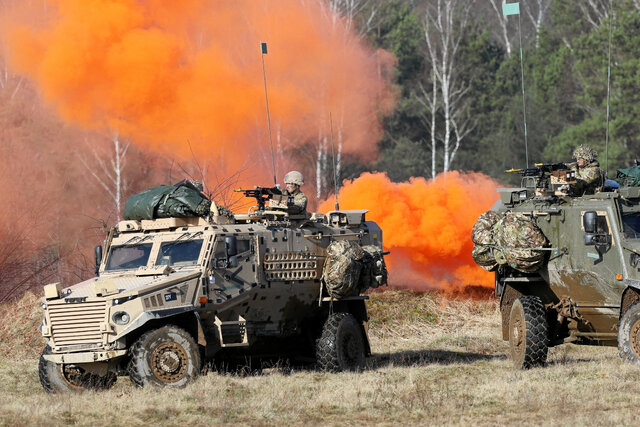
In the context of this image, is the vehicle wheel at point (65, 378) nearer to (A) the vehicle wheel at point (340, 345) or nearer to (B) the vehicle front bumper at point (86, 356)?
(B) the vehicle front bumper at point (86, 356)

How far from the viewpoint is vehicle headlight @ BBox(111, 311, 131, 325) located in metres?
15.4

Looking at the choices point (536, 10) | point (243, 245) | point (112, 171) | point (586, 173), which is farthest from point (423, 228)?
point (536, 10)

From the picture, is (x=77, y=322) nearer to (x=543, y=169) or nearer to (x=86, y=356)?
(x=86, y=356)

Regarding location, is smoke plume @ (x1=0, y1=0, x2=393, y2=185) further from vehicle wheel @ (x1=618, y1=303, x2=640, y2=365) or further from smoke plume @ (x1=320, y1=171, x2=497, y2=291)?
vehicle wheel @ (x1=618, y1=303, x2=640, y2=365)

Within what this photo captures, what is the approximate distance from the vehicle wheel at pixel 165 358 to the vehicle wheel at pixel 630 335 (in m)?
5.97

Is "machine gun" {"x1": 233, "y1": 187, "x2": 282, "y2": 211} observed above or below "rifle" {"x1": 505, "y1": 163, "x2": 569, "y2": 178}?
below

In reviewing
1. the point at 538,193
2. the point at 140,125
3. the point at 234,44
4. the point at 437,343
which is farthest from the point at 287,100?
the point at 538,193

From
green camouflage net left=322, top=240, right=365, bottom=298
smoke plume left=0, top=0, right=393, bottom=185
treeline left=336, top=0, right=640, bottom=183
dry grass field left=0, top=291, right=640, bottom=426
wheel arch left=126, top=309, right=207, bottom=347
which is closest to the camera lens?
dry grass field left=0, top=291, right=640, bottom=426

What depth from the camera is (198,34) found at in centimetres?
3497

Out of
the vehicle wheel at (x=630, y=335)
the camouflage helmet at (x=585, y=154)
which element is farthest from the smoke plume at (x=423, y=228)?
the vehicle wheel at (x=630, y=335)

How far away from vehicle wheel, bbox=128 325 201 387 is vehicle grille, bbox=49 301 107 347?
24.0 inches

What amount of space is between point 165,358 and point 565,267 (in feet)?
20.1

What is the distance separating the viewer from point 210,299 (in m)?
16.5

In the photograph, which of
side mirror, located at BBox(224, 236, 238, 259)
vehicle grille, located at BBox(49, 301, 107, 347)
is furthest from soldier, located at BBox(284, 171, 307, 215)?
vehicle grille, located at BBox(49, 301, 107, 347)
